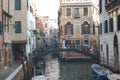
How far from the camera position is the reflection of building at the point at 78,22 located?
5097 centimetres

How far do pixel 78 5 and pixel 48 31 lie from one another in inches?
1494

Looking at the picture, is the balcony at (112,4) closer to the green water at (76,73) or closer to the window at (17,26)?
the green water at (76,73)

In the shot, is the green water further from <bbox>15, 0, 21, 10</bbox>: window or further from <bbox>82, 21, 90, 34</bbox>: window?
<bbox>15, 0, 21, 10</bbox>: window

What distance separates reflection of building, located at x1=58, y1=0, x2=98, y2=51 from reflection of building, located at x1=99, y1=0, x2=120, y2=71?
53.0ft

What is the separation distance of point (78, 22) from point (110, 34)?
2195cm

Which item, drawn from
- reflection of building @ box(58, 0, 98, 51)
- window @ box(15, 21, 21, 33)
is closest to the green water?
reflection of building @ box(58, 0, 98, 51)

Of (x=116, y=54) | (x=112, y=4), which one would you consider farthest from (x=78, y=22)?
(x=116, y=54)

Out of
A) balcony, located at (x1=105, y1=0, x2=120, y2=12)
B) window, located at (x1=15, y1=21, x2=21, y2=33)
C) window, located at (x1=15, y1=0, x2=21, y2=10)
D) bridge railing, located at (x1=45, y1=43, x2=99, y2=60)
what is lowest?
bridge railing, located at (x1=45, y1=43, x2=99, y2=60)

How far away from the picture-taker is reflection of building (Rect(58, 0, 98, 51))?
5097 centimetres

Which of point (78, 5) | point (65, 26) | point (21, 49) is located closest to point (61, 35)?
point (65, 26)

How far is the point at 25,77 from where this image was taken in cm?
2438

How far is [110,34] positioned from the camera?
29.8 meters

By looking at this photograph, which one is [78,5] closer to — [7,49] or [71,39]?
[71,39]

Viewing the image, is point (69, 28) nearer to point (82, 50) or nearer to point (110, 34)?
point (82, 50)
